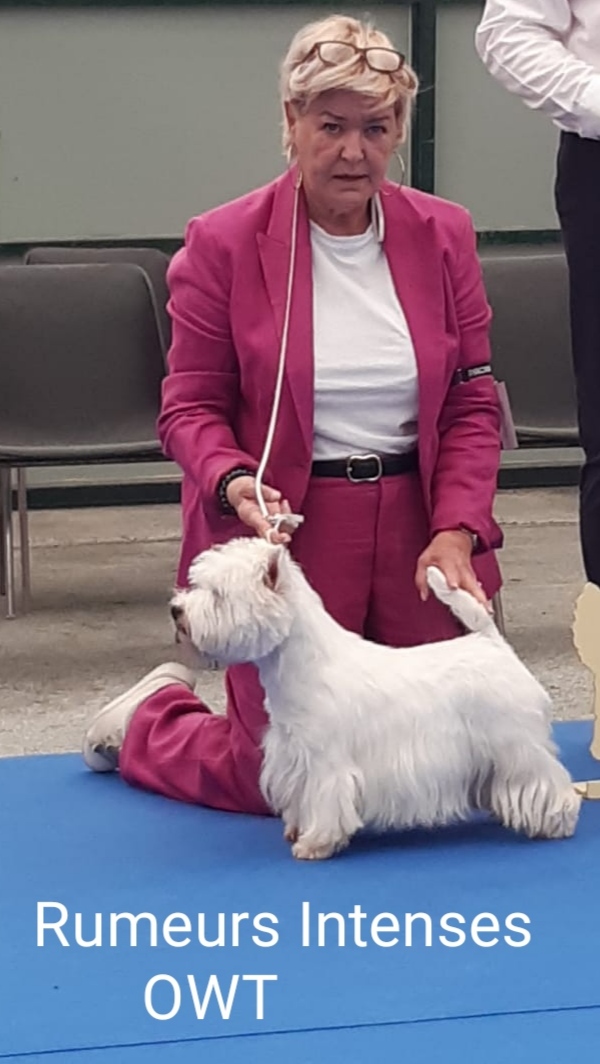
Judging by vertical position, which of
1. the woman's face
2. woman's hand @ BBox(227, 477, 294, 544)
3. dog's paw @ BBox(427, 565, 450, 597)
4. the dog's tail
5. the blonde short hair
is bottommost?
the dog's tail

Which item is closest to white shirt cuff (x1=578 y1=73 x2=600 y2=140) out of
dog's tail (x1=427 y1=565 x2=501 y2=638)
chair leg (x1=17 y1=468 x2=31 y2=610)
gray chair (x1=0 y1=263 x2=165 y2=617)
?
dog's tail (x1=427 y1=565 x2=501 y2=638)

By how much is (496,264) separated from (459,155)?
5.19 feet

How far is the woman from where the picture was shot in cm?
212

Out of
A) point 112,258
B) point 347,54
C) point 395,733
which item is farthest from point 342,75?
point 112,258

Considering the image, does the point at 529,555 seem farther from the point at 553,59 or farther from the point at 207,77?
the point at 553,59

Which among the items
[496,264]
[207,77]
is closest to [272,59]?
[207,77]

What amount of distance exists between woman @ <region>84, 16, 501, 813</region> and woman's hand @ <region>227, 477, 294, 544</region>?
1 centimetres

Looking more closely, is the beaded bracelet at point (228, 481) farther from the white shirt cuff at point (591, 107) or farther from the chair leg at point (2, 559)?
the chair leg at point (2, 559)

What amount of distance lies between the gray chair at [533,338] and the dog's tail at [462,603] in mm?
1588

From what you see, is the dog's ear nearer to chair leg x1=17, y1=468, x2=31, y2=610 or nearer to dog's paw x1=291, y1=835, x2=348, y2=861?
dog's paw x1=291, y1=835, x2=348, y2=861

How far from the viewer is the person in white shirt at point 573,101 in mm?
Answer: 2215

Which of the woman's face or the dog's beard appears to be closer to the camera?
the dog's beard

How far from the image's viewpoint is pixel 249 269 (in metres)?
2.15

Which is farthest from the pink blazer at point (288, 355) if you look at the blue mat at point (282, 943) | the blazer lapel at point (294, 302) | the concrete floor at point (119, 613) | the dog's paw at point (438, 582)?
the concrete floor at point (119, 613)
